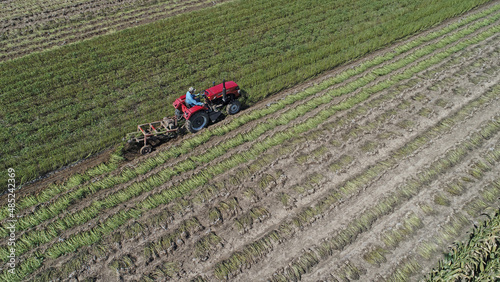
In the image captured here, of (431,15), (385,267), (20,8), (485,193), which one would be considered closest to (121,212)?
(385,267)

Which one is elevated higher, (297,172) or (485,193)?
(297,172)

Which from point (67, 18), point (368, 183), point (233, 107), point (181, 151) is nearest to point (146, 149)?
point (181, 151)

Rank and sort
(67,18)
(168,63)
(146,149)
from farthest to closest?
(67,18), (168,63), (146,149)

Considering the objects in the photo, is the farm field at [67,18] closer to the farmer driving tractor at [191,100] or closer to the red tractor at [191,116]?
the red tractor at [191,116]

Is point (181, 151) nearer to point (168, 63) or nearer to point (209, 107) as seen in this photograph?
point (209, 107)

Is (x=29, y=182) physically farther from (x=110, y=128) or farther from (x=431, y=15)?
(x=431, y=15)

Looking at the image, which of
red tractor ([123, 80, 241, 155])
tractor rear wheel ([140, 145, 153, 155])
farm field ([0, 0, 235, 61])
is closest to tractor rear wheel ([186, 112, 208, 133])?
red tractor ([123, 80, 241, 155])

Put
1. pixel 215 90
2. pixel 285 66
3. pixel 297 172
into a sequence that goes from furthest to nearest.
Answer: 1. pixel 285 66
2. pixel 215 90
3. pixel 297 172
